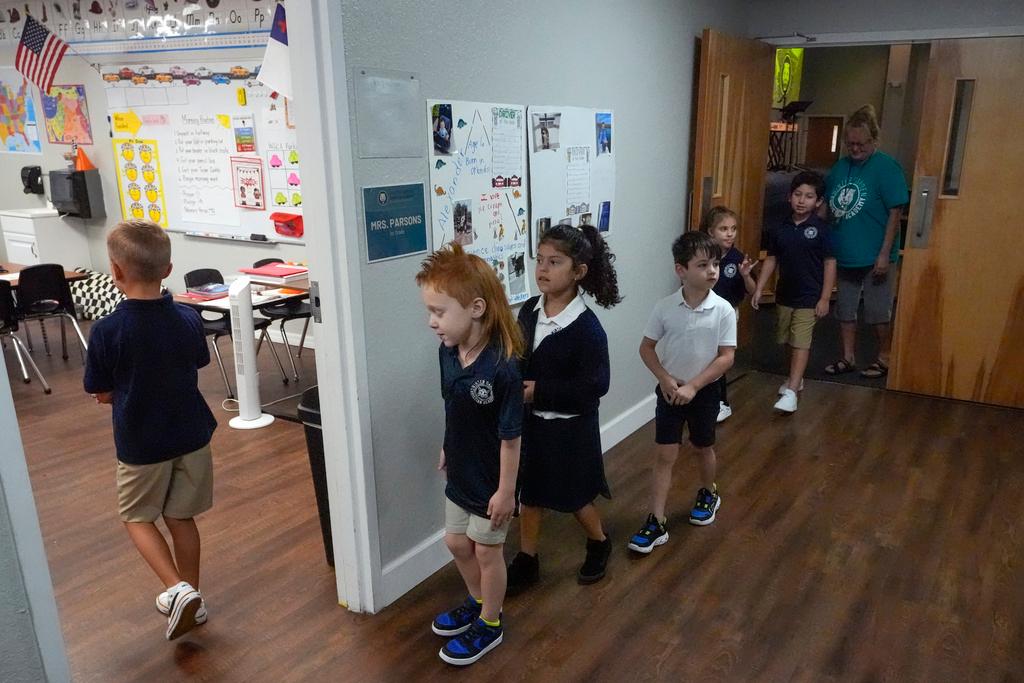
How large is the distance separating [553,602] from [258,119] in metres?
4.17

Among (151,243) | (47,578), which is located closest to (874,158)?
(151,243)

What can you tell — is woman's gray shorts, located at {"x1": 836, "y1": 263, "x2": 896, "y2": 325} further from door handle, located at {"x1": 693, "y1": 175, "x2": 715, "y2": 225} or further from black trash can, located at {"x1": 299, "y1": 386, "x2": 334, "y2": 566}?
black trash can, located at {"x1": 299, "y1": 386, "x2": 334, "y2": 566}

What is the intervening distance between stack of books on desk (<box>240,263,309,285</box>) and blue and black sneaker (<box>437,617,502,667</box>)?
268cm

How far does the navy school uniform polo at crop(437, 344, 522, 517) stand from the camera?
6.29ft

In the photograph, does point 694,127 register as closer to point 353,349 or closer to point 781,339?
point 781,339

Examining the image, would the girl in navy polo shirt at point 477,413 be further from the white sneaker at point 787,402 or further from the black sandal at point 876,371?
the black sandal at point 876,371

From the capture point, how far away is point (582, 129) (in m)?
3.10

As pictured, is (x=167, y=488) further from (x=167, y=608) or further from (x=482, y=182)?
(x=482, y=182)

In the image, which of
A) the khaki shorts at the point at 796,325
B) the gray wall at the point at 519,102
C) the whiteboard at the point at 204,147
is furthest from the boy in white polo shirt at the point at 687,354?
the whiteboard at the point at 204,147

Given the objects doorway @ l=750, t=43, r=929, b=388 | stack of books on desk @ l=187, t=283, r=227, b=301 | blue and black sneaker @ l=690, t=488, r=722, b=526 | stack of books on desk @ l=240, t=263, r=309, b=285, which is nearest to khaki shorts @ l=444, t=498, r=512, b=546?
blue and black sneaker @ l=690, t=488, r=722, b=526

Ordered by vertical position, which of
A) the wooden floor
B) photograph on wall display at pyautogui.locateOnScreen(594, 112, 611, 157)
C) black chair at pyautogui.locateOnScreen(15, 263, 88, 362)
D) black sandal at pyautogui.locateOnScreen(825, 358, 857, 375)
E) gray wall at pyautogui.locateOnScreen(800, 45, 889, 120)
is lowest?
the wooden floor

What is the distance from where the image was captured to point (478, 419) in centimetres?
198

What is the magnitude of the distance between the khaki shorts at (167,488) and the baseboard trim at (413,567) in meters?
0.61

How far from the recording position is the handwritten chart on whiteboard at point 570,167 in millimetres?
2871
